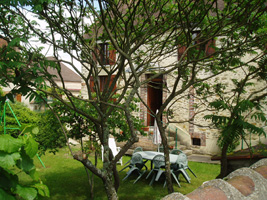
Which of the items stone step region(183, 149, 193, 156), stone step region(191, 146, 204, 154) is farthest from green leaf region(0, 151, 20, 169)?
stone step region(191, 146, 204, 154)

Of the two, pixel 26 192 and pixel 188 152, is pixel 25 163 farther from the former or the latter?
pixel 188 152

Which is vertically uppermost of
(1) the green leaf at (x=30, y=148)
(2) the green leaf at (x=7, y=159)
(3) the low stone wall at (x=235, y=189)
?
(1) the green leaf at (x=30, y=148)

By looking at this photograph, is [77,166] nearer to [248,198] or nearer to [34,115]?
[34,115]

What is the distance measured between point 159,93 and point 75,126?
35.1 feet

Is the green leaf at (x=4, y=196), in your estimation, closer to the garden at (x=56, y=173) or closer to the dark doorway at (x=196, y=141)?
the garden at (x=56, y=173)

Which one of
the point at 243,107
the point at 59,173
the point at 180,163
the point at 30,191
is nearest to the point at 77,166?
the point at 59,173

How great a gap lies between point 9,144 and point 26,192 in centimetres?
37

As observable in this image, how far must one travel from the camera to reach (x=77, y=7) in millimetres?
4945

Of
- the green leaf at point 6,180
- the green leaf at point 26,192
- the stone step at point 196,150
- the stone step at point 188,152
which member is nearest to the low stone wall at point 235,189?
the green leaf at point 26,192

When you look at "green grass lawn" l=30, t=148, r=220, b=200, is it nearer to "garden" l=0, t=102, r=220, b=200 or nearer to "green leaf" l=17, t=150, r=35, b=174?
"garden" l=0, t=102, r=220, b=200

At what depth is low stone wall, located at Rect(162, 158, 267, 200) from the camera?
1595 millimetres

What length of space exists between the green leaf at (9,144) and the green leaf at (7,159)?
30mm

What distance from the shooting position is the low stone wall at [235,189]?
1.59 m

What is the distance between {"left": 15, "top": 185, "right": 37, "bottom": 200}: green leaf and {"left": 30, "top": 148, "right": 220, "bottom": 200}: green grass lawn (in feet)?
12.3
